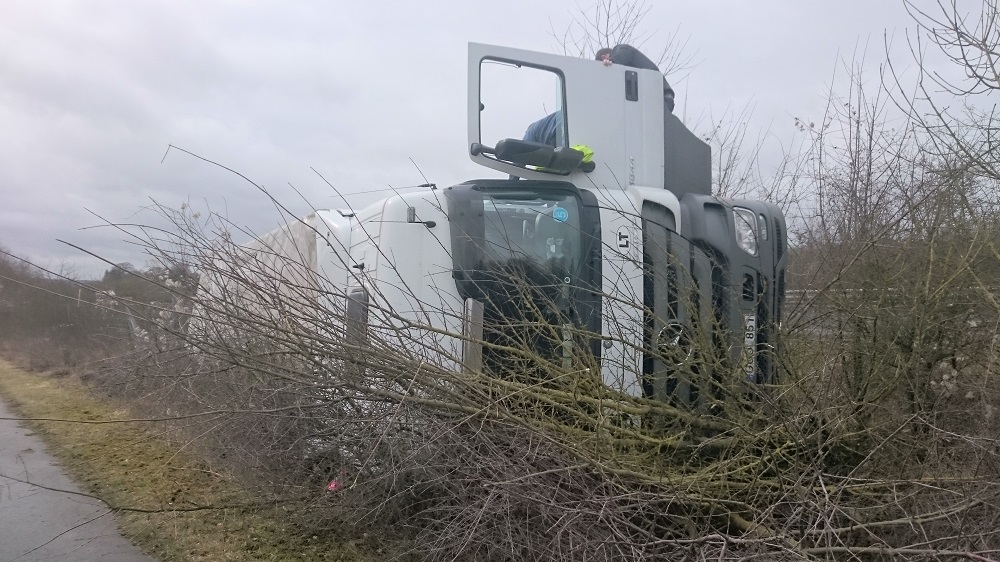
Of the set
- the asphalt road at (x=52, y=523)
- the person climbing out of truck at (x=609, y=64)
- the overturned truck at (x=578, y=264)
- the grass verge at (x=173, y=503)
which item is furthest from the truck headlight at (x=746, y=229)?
the asphalt road at (x=52, y=523)

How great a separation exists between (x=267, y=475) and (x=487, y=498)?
1.94m

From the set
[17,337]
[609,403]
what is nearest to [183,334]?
[609,403]

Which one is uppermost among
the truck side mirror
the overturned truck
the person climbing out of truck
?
the person climbing out of truck

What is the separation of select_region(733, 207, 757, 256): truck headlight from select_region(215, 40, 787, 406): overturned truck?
0.04 feet

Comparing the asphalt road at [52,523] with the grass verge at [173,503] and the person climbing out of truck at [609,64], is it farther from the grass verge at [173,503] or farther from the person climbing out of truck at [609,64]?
the person climbing out of truck at [609,64]

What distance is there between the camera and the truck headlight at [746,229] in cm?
468

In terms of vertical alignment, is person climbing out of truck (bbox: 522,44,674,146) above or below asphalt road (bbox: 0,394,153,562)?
above

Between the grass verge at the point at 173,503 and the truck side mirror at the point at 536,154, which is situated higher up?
Answer: the truck side mirror at the point at 536,154

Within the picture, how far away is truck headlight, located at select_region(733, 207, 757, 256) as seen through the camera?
4.68 m

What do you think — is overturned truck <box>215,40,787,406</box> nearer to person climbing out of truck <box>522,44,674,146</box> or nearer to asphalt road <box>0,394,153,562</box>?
person climbing out of truck <box>522,44,674,146</box>

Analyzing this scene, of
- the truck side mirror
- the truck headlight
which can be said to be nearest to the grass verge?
the truck side mirror

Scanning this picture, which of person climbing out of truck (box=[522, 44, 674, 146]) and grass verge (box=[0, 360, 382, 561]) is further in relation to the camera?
person climbing out of truck (box=[522, 44, 674, 146])

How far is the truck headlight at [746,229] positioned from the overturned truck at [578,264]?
0.01 metres

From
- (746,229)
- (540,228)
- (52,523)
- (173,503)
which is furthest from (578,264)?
(52,523)
